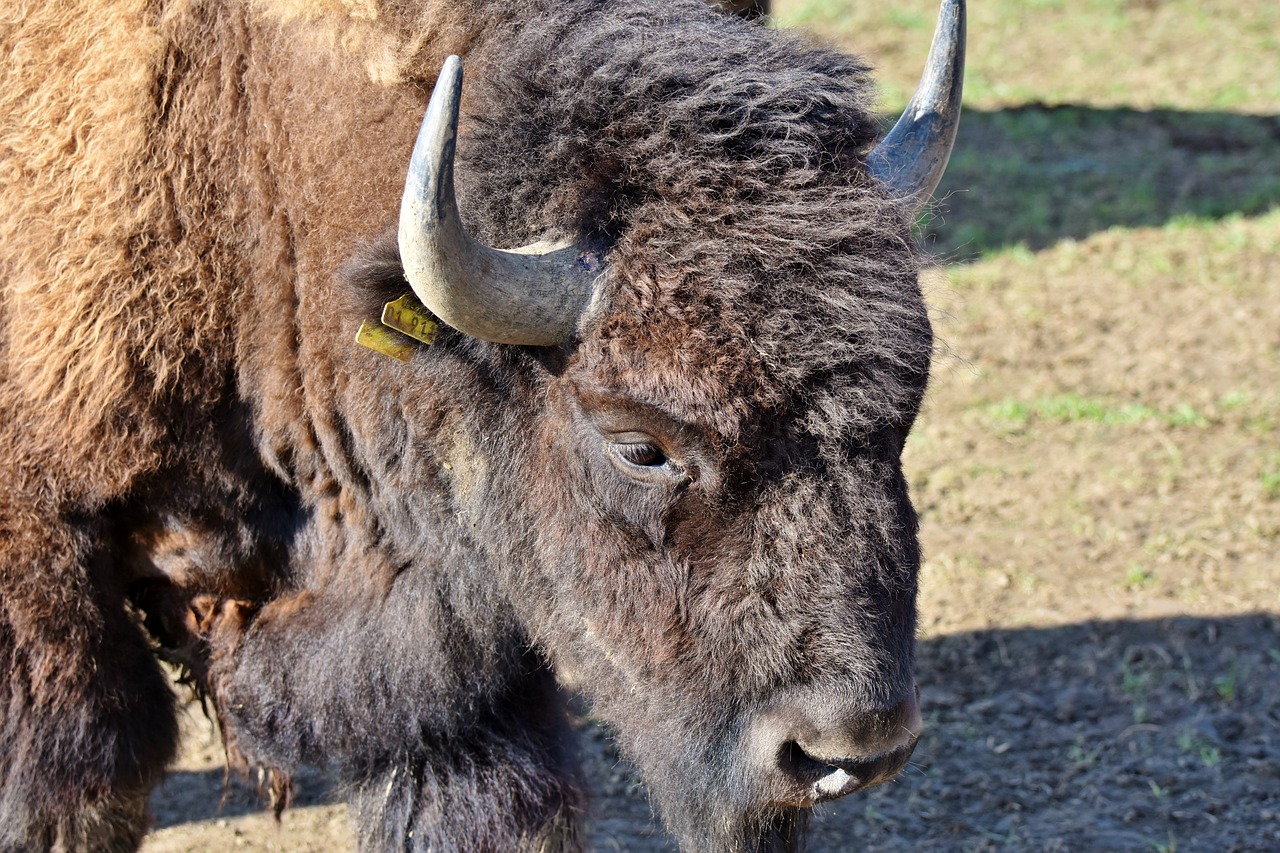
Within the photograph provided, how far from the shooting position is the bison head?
261cm

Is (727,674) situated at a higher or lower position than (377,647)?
higher

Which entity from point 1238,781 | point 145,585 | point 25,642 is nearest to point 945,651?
point 1238,781

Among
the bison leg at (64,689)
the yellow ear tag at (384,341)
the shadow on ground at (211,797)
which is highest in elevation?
the yellow ear tag at (384,341)

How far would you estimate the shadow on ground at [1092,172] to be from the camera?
372 inches

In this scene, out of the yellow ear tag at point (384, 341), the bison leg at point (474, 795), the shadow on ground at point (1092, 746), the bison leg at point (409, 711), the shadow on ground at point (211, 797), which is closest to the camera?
the yellow ear tag at point (384, 341)

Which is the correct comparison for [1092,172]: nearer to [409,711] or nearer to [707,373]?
[409,711]

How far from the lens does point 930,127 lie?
3139 mm

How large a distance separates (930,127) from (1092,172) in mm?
8060

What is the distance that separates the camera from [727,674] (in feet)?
9.01

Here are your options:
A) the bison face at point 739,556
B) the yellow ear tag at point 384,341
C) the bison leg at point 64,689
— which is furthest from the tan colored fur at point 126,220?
the bison face at point 739,556

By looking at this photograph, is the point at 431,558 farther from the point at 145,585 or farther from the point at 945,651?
the point at 945,651

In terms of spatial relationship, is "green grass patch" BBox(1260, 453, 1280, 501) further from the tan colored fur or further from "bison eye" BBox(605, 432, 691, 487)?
the tan colored fur

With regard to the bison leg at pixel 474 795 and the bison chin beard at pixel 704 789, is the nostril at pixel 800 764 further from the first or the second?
the bison leg at pixel 474 795

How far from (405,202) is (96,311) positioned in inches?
41.4
